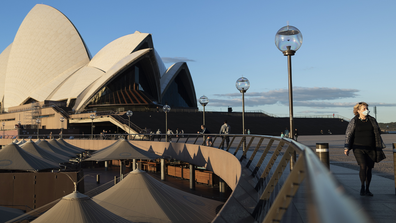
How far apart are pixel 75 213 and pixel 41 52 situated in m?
62.9

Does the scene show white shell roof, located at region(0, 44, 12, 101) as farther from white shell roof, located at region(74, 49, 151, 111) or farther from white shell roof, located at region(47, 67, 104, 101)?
white shell roof, located at region(74, 49, 151, 111)

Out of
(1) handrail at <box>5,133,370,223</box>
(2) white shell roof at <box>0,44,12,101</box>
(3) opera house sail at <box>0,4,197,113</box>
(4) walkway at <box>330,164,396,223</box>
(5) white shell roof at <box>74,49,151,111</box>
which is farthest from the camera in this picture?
(2) white shell roof at <box>0,44,12,101</box>

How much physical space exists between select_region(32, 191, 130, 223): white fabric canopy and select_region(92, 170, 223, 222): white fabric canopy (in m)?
1.63

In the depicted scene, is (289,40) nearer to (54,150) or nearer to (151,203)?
→ (151,203)

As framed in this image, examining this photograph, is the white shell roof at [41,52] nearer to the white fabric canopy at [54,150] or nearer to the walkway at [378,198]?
the white fabric canopy at [54,150]

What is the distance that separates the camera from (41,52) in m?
62.4

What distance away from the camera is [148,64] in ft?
178

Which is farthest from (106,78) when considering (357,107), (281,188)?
(281,188)

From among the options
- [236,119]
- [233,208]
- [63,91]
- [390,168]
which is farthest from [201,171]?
[63,91]

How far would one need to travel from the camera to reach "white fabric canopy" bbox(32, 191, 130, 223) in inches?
280

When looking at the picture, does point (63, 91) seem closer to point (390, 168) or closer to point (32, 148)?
point (32, 148)

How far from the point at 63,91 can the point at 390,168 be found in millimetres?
57235

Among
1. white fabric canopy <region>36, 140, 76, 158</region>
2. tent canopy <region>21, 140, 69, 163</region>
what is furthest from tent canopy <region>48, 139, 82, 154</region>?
tent canopy <region>21, 140, 69, 163</region>

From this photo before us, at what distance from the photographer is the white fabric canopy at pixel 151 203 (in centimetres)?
893
